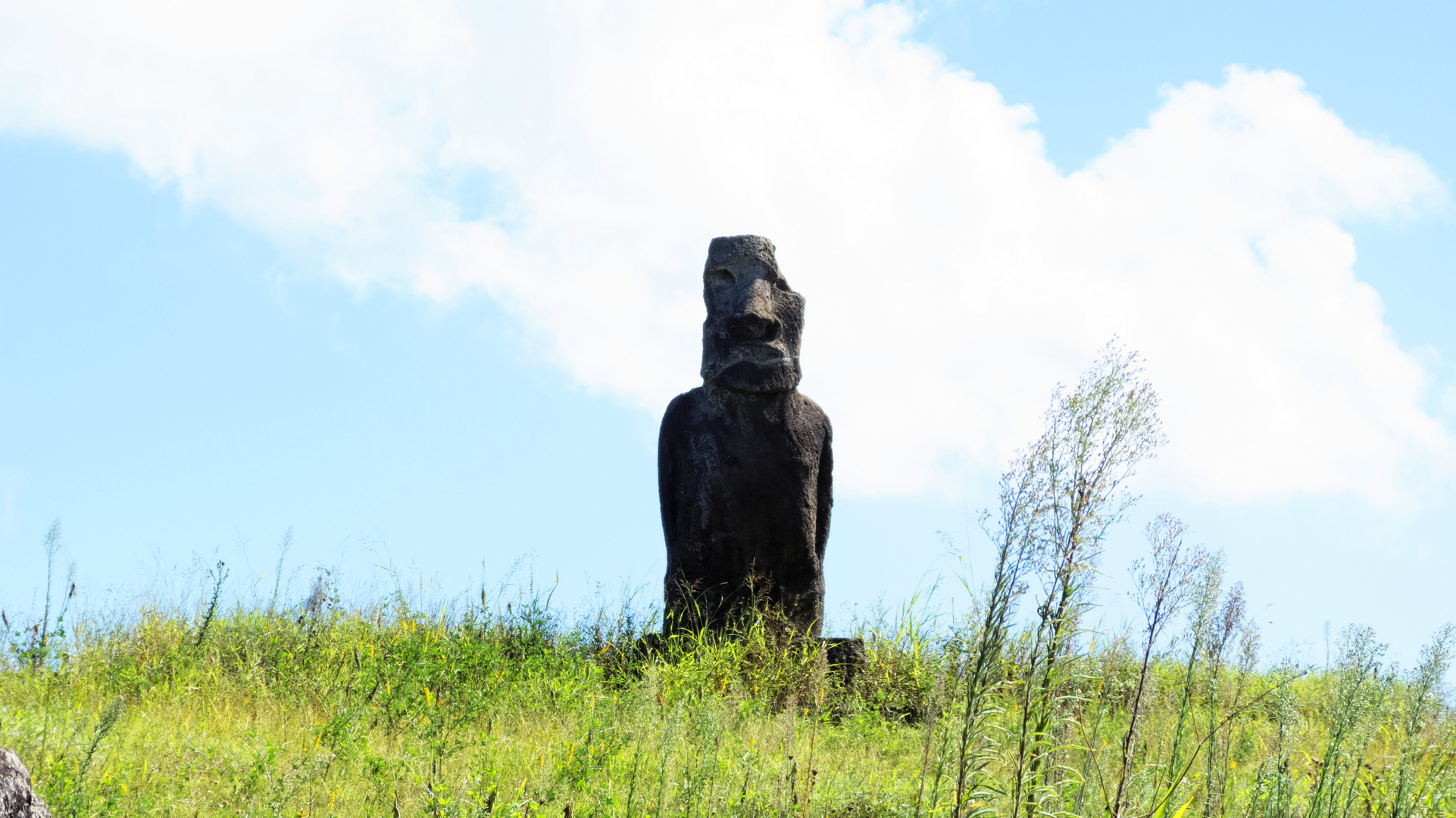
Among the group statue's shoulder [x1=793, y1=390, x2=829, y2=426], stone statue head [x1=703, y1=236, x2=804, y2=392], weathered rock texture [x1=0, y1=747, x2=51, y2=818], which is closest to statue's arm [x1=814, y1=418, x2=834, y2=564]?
statue's shoulder [x1=793, y1=390, x2=829, y2=426]

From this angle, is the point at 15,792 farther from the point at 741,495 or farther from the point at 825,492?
the point at 825,492

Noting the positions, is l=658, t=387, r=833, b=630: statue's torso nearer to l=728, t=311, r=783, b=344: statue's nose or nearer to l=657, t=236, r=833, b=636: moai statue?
l=657, t=236, r=833, b=636: moai statue

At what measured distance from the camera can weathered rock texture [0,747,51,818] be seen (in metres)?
2.65

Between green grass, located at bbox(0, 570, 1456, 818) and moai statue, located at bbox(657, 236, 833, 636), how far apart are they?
364 millimetres

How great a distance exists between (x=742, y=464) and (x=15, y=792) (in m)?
5.50

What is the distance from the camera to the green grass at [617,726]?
395 cm

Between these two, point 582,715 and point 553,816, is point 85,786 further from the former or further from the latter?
point 582,715

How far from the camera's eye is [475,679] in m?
6.81

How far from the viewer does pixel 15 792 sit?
8.80ft

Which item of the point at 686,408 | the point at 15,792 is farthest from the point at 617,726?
the point at 15,792

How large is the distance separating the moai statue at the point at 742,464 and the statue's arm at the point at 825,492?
6.0 inches

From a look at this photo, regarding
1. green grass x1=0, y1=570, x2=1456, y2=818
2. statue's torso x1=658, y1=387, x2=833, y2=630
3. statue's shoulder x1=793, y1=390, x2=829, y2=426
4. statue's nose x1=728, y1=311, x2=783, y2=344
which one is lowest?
green grass x1=0, y1=570, x2=1456, y2=818

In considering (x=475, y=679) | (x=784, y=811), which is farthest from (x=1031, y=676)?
(x=475, y=679)

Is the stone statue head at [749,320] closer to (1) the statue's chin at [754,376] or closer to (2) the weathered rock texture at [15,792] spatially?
(1) the statue's chin at [754,376]
